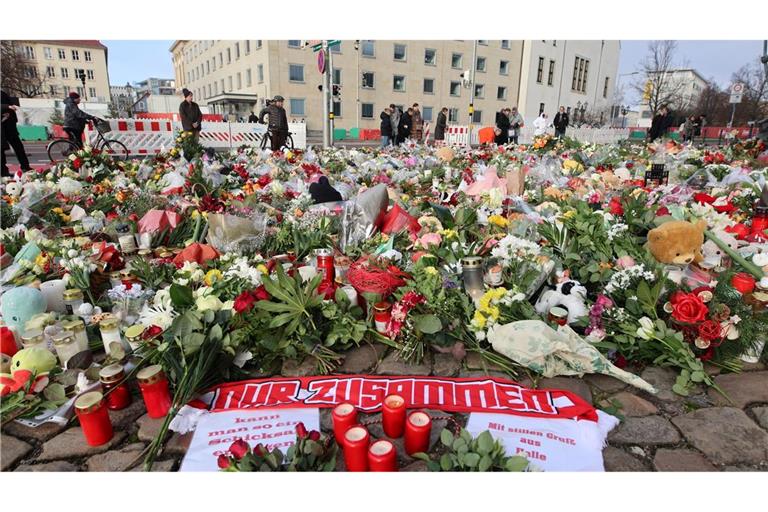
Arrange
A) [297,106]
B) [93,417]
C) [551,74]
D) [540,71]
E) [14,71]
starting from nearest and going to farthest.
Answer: [93,417] → [14,71] → [297,106] → [540,71] → [551,74]

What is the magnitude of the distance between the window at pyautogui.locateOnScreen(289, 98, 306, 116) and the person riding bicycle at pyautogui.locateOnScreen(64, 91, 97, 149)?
25783 mm

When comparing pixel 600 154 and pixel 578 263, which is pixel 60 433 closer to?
pixel 578 263

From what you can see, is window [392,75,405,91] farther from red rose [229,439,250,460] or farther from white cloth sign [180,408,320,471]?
red rose [229,439,250,460]

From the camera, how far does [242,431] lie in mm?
1983

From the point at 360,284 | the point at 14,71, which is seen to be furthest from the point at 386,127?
the point at 14,71

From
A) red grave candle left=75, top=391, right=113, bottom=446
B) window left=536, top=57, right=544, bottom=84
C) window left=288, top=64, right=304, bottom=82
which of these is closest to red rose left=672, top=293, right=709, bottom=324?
red grave candle left=75, top=391, right=113, bottom=446

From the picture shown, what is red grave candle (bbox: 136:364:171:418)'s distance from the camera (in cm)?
204

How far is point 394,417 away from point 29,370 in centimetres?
184

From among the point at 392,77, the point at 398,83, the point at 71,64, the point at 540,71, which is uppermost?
the point at 71,64

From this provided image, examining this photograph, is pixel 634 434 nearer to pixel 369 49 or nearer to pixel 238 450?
pixel 238 450

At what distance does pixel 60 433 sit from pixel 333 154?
29.0 feet

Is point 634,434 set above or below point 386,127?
below

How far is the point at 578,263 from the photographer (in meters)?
3.25

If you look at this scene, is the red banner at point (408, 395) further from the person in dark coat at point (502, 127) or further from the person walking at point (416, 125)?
the person walking at point (416, 125)
